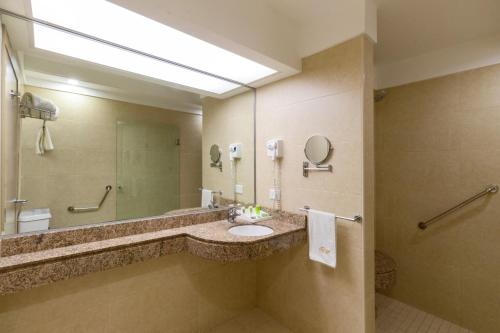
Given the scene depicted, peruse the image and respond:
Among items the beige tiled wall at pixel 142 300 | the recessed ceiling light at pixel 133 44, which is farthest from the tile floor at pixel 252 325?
the recessed ceiling light at pixel 133 44

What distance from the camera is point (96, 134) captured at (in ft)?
5.27

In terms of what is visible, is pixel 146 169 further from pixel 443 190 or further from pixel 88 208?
pixel 443 190

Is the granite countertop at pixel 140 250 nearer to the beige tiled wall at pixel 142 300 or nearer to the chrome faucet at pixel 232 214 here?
the chrome faucet at pixel 232 214

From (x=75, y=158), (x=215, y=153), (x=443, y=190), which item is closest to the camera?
(x=75, y=158)

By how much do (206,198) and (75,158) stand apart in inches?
39.8

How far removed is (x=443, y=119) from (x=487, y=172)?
0.55m

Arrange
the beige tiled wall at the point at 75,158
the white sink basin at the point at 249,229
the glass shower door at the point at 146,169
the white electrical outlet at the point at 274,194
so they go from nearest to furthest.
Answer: the beige tiled wall at the point at 75,158, the glass shower door at the point at 146,169, the white sink basin at the point at 249,229, the white electrical outlet at the point at 274,194

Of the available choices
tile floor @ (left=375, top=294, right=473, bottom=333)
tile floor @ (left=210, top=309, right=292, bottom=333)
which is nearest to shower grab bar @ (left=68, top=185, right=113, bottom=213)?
tile floor @ (left=210, top=309, right=292, bottom=333)

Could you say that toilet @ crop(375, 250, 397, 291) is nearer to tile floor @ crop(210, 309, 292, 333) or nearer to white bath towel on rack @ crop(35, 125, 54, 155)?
tile floor @ crop(210, 309, 292, 333)

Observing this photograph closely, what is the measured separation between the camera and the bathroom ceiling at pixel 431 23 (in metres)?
1.62

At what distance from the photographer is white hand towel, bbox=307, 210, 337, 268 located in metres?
1.64

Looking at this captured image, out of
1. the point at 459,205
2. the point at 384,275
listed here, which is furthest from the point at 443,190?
the point at 384,275

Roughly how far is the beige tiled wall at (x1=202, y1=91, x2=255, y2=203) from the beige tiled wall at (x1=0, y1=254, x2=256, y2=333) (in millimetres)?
715

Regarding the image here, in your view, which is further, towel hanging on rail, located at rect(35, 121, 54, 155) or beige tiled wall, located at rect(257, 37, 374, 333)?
beige tiled wall, located at rect(257, 37, 374, 333)
